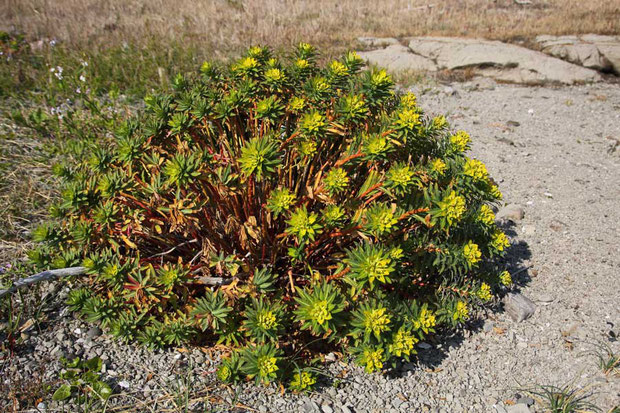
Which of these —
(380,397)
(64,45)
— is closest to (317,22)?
(64,45)

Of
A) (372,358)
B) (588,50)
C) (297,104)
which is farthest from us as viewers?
(588,50)

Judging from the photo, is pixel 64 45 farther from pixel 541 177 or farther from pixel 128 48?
pixel 541 177

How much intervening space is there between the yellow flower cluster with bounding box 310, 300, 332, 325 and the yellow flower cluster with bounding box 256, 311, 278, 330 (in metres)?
0.21

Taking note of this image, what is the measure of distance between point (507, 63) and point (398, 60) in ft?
Answer: 5.41

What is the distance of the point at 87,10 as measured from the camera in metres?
9.91

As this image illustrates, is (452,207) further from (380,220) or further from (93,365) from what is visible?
(93,365)

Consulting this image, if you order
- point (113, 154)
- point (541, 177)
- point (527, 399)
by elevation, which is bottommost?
point (527, 399)

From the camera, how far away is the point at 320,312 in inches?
84.2

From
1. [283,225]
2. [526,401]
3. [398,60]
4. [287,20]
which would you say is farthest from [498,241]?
[287,20]

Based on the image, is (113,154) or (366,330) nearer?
(366,330)

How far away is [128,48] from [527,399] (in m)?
6.55

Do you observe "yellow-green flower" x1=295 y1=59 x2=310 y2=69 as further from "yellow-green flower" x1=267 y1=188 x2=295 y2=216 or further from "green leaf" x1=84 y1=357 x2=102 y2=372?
"green leaf" x1=84 y1=357 x2=102 y2=372

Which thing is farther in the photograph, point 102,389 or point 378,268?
point 102,389

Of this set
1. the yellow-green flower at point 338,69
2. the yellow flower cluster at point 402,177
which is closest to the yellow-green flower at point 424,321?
the yellow flower cluster at point 402,177
